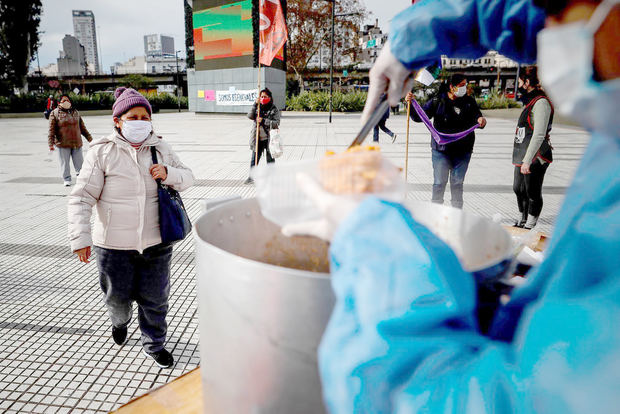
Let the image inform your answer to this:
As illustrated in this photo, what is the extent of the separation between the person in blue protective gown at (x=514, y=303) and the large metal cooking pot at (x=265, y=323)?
5.9 inches

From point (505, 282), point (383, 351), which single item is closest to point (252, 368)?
point (383, 351)

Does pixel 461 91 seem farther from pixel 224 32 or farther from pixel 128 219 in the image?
pixel 224 32

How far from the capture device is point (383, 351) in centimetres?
47

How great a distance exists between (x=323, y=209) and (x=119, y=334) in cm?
250

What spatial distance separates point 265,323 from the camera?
0.72 m

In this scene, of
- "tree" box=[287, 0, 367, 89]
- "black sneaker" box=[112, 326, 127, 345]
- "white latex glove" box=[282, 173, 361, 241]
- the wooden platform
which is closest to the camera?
"white latex glove" box=[282, 173, 361, 241]

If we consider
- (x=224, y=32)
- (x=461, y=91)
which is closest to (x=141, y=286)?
(x=461, y=91)

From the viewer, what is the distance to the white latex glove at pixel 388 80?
90 centimetres

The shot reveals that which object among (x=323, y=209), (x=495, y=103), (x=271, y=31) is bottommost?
(x=323, y=209)

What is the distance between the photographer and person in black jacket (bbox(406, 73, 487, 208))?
16.0 feet

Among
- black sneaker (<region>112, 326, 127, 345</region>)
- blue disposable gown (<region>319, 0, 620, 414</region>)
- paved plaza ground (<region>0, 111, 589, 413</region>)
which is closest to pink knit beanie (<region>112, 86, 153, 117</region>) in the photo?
black sneaker (<region>112, 326, 127, 345</region>)

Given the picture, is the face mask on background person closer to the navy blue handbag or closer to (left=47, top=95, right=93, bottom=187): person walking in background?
the navy blue handbag

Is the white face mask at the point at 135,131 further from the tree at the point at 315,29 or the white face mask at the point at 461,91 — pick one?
the tree at the point at 315,29

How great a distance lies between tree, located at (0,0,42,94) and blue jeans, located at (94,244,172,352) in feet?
134
